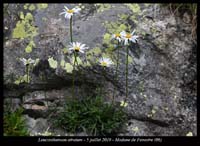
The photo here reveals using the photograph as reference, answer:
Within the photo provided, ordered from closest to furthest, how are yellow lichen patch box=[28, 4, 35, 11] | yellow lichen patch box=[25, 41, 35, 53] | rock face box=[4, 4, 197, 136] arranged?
1. rock face box=[4, 4, 197, 136]
2. yellow lichen patch box=[25, 41, 35, 53]
3. yellow lichen patch box=[28, 4, 35, 11]

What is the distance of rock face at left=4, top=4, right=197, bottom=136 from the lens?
15.2 ft

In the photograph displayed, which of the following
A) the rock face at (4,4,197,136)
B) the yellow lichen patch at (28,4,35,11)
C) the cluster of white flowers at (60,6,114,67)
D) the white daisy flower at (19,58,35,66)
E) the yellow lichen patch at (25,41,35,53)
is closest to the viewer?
the cluster of white flowers at (60,6,114,67)

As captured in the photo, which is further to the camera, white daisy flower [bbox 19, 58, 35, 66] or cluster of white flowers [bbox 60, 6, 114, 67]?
white daisy flower [bbox 19, 58, 35, 66]

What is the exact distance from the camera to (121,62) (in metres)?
4.72

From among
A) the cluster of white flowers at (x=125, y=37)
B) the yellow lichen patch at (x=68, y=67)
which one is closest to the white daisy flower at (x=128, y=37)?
the cluster of white flowers at (x=125, y=37)

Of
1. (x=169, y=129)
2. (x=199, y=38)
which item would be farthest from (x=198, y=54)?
(x=169, y=129)

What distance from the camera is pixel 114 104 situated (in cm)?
464

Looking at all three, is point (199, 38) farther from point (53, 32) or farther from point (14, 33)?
point (14, 33)

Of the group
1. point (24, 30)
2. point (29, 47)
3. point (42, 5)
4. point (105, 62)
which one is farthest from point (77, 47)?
point (42, 5)

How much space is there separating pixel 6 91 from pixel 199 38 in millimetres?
1983

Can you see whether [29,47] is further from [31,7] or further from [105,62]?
[105,62]

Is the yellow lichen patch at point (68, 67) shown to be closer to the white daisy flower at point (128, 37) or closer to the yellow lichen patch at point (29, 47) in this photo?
the yellow lichen patch at point (29, 47)

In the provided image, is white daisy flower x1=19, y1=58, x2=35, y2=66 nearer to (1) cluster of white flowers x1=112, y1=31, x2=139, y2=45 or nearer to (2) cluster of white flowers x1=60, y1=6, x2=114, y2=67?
(2) cluster of white flowers x1=60, y1=6, x2=114, y2=67

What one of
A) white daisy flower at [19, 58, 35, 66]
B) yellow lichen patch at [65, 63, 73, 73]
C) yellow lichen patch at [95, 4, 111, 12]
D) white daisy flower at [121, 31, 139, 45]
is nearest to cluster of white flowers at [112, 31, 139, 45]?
white daisy flower at [121, 31, 139, 45]
